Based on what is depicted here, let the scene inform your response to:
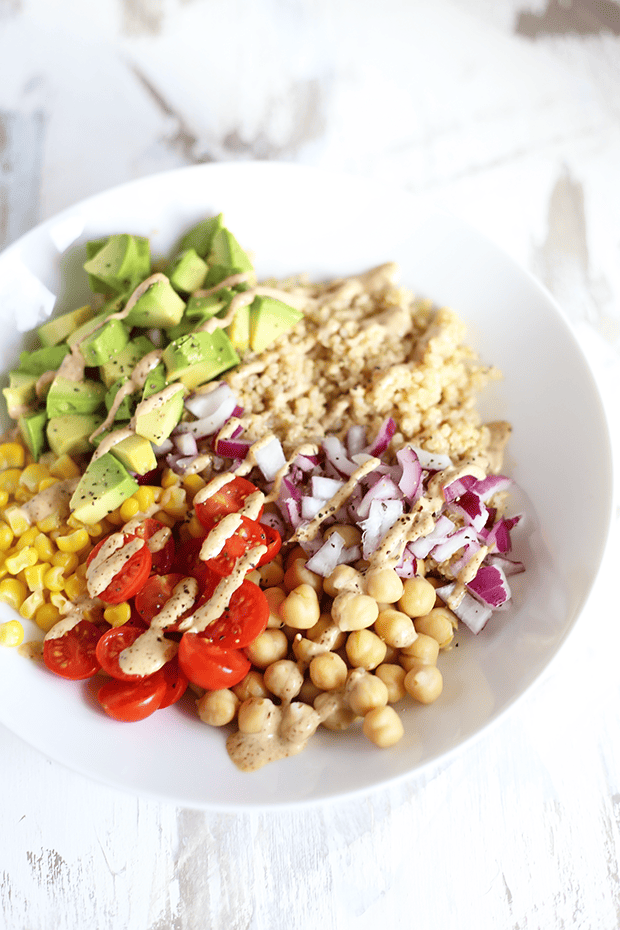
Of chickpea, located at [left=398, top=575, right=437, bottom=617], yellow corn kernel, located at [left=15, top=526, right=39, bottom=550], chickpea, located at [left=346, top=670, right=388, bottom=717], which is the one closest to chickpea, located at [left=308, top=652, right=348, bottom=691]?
chickpea, located at [left=346, top=670, right=388, bottom=717]

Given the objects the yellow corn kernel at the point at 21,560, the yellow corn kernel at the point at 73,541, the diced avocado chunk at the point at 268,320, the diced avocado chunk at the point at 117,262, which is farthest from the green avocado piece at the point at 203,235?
the yellow corn kernel at the point at 21,560

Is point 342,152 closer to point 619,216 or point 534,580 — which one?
point 619,216

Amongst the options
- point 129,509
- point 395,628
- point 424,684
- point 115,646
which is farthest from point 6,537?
point 424,684

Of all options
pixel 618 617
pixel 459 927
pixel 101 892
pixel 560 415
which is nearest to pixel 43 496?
pixel 101 892

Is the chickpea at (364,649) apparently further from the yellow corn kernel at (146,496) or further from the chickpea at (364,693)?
the yellow corn kernel at (146,496)

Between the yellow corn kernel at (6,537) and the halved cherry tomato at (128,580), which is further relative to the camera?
the yellow corn kernel at (6,537)

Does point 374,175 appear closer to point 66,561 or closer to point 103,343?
point 103,343
